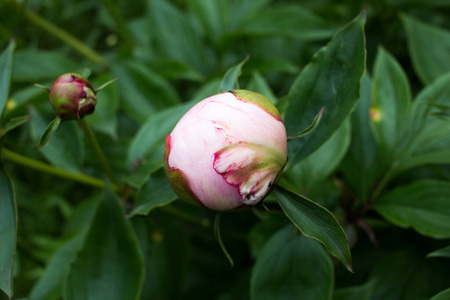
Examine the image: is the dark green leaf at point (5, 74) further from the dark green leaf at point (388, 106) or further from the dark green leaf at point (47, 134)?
the dark green leaf at point (388, 106)

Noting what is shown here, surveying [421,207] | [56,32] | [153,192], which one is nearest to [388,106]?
[421,207]

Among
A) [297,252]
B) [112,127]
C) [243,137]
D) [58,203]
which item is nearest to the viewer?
[243,137]

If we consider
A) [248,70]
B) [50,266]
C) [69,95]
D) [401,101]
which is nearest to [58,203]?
[50,266]

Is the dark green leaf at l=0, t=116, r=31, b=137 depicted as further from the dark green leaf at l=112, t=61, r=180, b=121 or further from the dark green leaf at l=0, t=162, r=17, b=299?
the dark green leaf at l=112, t=61, r=180, b=121

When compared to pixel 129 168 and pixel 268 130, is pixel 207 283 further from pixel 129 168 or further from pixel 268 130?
pixel 268 130

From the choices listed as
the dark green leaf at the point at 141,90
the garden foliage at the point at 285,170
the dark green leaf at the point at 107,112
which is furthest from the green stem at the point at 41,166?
the dark green leaf at the point at 141,90

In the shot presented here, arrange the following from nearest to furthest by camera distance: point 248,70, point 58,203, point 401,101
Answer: point 401,101
point 248,70
point 58,203
